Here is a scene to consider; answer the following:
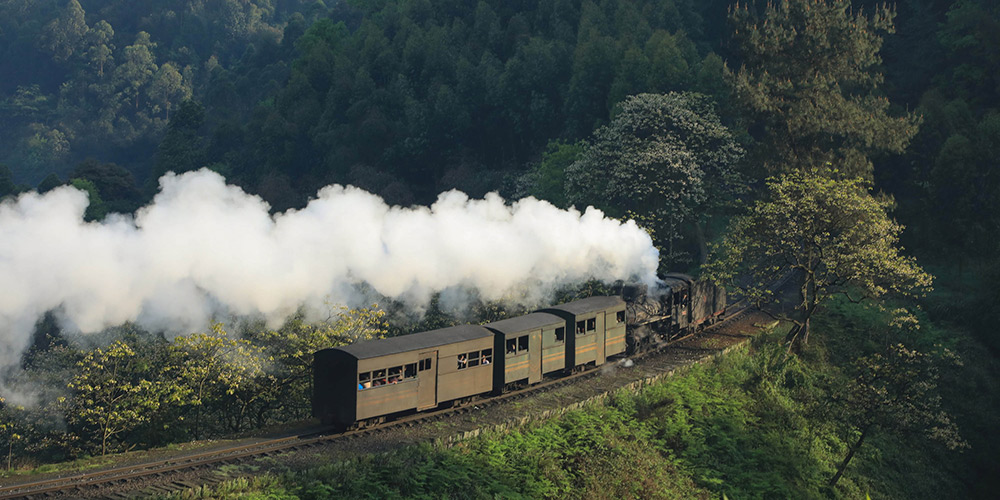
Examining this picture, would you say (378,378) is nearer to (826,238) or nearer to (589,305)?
(589,305)

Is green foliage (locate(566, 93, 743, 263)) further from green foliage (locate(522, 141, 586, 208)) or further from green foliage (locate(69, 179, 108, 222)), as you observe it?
green foliage (locate(69, 179, 108, 222))

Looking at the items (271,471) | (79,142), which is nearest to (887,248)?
(271,471)

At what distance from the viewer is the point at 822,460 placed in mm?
28828

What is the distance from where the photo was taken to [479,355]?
25578 millimetres

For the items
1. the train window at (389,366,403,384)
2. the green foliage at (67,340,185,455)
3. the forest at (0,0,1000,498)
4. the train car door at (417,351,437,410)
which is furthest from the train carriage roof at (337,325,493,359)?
the green foliage at (67,340,185,455)

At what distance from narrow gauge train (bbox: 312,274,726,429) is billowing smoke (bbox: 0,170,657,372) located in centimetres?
282

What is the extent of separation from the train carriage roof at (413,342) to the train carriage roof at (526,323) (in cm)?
72

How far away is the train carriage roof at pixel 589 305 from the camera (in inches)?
1148

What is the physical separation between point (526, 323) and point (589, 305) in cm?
376

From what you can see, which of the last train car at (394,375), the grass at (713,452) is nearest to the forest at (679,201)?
the grass at (713,452)

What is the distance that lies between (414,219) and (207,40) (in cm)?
15375

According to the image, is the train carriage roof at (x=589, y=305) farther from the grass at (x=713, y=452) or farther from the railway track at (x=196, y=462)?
the grass at (x=713, y=452)

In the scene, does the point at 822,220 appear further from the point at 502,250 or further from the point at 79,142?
the point at 79,142

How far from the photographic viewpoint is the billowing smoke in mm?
20703
